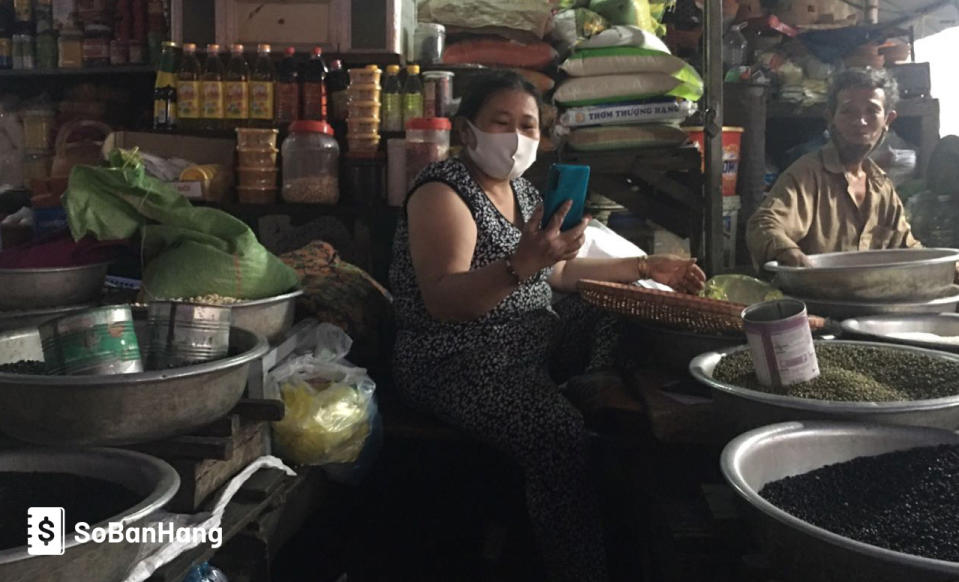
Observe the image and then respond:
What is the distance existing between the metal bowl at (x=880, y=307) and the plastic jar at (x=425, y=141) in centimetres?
135

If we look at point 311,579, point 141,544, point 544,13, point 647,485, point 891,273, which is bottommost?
point 311,579

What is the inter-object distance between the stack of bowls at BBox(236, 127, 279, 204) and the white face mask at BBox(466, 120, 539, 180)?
1.16 m

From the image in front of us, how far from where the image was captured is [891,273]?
5.70ft

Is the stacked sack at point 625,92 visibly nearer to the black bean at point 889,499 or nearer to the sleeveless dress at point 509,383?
the sleeveless dress at point 509,383

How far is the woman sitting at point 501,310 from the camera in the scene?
5.51 feet

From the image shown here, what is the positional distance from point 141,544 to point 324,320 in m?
1.13

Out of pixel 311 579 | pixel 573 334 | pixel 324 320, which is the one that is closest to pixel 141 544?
pixel 311 579

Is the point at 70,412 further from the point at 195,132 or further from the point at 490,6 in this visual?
the point at 490,6

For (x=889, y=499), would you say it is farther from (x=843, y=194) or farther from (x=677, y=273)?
(x=843, y=194)

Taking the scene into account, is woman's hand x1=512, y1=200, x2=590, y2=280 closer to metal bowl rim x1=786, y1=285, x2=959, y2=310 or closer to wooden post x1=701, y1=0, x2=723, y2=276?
metal bowl rim x1=786, y1=285, x2=959, y2=310

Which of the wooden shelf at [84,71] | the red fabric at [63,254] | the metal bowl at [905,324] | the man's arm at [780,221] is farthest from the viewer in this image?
the wooden shelf at [84,71]

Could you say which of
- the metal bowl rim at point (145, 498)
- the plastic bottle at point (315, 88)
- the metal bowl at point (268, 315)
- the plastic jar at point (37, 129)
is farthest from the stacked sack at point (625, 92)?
the plastic jar at point (37, 129)

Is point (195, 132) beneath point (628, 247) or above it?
above

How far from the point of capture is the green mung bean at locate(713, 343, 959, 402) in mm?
1174
